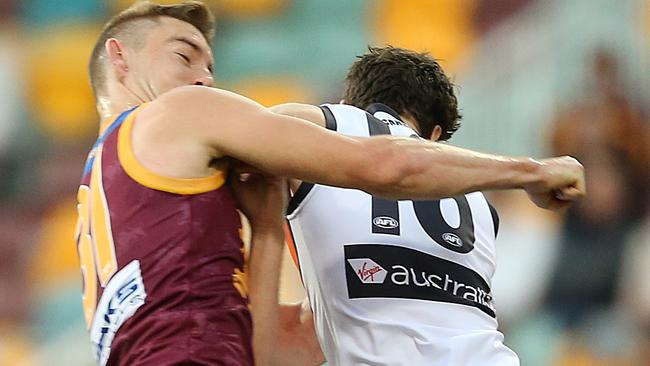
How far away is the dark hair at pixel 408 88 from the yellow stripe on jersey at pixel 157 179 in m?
1.01

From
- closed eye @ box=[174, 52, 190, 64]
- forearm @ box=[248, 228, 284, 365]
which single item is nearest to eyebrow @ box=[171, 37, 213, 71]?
closed eye @ box=[174, 52, 190, 64]

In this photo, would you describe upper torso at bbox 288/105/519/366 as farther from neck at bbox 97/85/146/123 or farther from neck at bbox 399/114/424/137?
neck at bbox 97/85/146/123

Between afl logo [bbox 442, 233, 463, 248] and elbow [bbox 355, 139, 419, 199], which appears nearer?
elbow [bbox 355, 139, 419, 199]

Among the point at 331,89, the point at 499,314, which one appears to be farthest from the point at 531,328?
the point at 331,89

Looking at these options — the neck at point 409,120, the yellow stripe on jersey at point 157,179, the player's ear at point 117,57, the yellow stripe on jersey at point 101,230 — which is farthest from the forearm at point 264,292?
the neck at point 409,120

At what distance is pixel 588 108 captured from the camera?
668 centimetres

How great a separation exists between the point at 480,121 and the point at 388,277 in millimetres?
3960

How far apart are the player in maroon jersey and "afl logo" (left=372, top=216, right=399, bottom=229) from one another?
440 millimetres

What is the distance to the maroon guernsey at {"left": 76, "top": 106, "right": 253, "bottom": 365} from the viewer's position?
7.96 ft

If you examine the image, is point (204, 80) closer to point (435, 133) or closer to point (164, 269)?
point (164, 269)

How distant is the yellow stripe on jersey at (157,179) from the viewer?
2.50 m

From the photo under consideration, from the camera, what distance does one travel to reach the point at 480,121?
268 inches

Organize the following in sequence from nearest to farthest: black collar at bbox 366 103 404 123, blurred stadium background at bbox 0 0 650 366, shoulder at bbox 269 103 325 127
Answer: shoulder at bbox 269 103 325 127
black collar at bbox 366 103 404 123
blurred stadium background at bbox 0 0 650 366

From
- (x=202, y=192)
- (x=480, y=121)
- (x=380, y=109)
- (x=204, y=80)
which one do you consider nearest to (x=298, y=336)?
Answer: (x=380, y=109)
